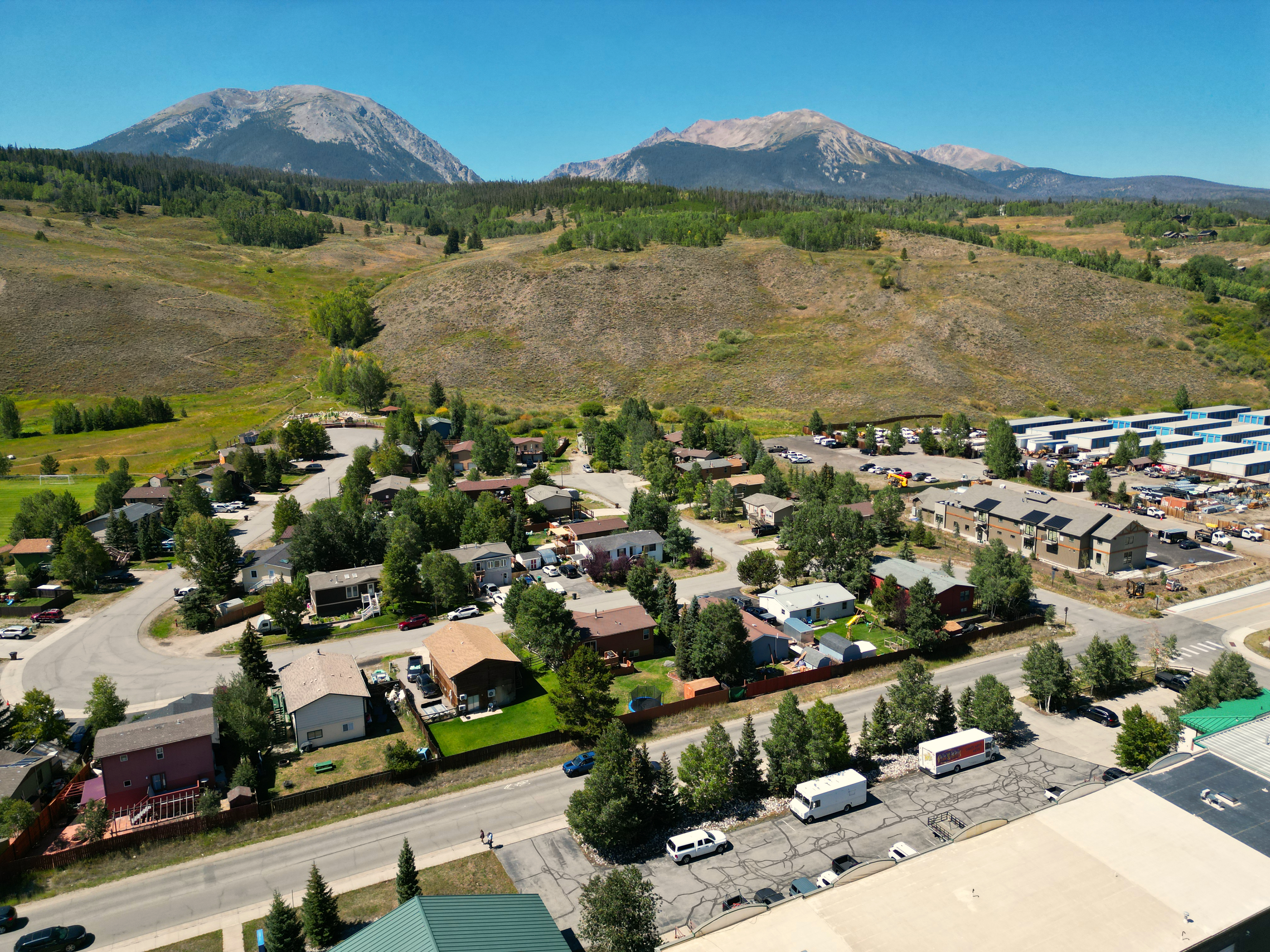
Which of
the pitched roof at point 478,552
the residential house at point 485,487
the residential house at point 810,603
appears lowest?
the residential house at point 810,603

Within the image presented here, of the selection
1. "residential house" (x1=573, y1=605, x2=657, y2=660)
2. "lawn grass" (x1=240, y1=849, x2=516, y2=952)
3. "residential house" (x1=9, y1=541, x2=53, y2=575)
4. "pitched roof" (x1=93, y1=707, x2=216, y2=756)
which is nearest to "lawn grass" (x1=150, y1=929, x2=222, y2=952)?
"lawn grass" (x1=240, y1=849, x2=516, y2=952)

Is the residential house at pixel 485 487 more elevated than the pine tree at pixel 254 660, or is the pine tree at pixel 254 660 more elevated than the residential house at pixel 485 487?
the residential house at pixel 485 487

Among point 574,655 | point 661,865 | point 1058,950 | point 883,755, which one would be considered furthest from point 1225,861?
point 574,655

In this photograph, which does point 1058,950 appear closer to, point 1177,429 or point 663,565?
point 663,565

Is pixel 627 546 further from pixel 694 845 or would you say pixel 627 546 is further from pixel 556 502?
pixel 694 845

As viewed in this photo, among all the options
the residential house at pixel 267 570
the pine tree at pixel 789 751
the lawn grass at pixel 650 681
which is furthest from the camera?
the residential house at pixel 267 570

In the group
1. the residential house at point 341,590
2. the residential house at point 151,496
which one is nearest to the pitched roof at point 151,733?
the residential house at point 341,590

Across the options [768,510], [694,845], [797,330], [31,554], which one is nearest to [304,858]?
[694,845]

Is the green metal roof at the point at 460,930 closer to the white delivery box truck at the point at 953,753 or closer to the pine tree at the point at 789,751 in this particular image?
the pine tree at the point at 789,751

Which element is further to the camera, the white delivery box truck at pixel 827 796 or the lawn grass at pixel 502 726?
the lawn grass at pixel 502 726
